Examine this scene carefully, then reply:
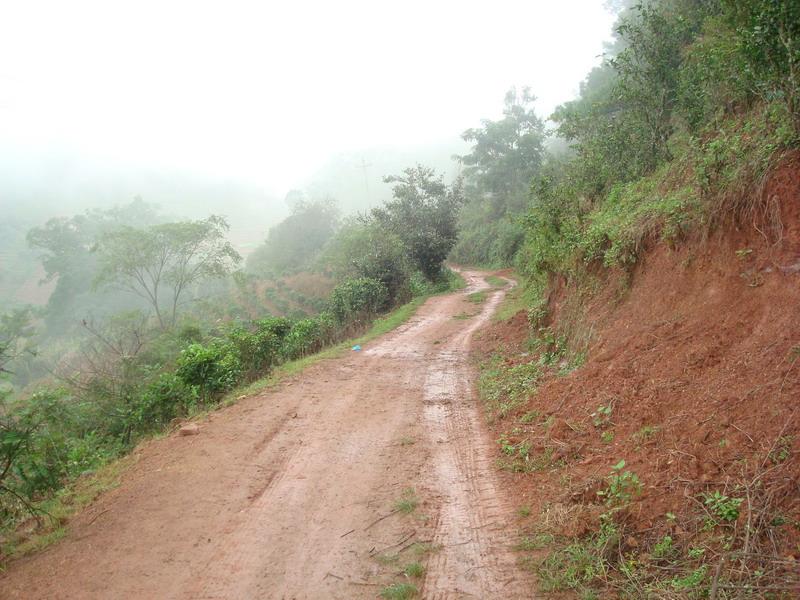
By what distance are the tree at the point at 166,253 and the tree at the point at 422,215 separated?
10175 mm

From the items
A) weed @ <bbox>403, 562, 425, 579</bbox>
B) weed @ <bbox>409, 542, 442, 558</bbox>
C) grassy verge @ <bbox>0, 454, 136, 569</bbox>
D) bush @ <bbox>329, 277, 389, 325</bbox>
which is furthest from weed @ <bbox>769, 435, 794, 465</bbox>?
bush @ <bbox>329, 277, 389, 325</bbox>

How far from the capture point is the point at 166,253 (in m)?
28.9

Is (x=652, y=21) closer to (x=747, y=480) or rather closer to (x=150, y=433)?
(x=747, y=480)

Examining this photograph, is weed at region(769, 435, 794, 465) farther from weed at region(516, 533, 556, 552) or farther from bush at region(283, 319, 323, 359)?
bush at region(283, 319, 323, 359)

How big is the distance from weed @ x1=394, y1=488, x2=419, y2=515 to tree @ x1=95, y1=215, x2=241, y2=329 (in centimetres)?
2527

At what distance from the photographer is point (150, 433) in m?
9.12

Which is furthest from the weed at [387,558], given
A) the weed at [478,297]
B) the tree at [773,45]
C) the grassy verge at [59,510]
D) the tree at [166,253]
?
the tree at [166,253]

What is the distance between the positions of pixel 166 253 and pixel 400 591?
95.4ft

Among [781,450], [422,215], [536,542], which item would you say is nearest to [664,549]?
[536,542]

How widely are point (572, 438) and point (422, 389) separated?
145 inches

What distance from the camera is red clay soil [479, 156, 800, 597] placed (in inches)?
149

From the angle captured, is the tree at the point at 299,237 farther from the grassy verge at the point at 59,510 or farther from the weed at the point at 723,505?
the weed at the point at 723,505

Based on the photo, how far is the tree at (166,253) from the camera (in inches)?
1082

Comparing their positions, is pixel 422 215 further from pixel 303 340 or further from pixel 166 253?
pixel 166 253
